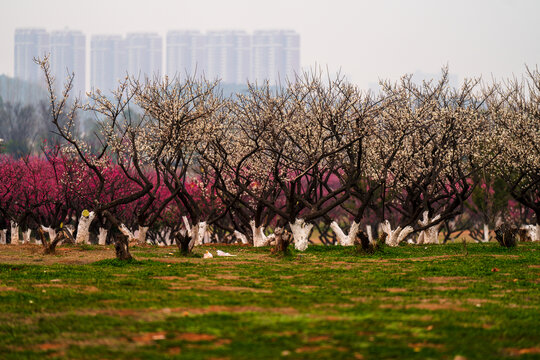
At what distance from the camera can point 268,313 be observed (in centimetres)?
994

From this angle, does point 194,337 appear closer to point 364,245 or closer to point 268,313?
point 268,313

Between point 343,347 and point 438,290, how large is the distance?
6.16 metres

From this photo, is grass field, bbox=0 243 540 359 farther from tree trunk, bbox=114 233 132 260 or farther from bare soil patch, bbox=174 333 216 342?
tree trunk, bbox=114 233 132 260

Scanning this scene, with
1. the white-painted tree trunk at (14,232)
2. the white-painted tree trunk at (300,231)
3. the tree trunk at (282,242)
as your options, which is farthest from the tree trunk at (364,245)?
the white-painted tree trunk at (14,232)

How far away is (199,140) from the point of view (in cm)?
3328

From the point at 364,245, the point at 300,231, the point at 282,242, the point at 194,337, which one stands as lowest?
the point at 194,337

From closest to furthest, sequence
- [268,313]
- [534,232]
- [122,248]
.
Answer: [268,313], [122,248], [534,232]

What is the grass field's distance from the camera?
7680mm

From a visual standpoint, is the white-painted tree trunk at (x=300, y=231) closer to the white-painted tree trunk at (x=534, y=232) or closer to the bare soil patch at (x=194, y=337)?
the white-painted tree trunk at (x=534, y=232)

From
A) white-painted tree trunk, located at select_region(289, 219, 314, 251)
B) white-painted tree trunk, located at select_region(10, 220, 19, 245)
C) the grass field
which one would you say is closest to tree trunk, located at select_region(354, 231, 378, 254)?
white-painted tree trunk, located at select_region(289, 219, 314, 251)

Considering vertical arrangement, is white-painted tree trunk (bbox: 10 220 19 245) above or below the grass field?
above

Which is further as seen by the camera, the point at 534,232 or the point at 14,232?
the point at 14,232

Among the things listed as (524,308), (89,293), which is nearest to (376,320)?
(524,308)

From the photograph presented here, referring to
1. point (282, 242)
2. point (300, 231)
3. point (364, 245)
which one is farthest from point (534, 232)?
point (282, 242)
